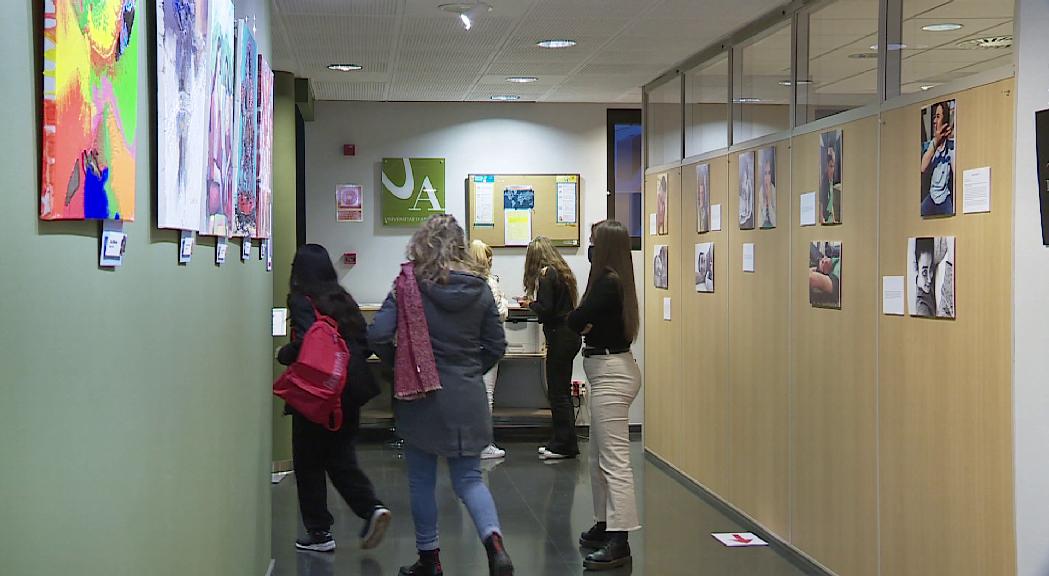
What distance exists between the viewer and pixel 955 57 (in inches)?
165

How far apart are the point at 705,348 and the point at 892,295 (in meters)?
2.72

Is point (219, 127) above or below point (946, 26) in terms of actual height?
below

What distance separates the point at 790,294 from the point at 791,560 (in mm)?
1331

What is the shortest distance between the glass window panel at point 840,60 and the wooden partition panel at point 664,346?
2.35m

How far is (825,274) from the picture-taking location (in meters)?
5.28

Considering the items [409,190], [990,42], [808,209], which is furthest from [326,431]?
[409,190]

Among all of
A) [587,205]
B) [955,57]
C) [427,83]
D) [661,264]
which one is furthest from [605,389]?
[587,205]

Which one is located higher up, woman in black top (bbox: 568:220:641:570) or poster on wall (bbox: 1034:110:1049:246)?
poster on wall (bbox: 1034:110:1049:246)

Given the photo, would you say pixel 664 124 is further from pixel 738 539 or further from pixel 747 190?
pixel 738 539

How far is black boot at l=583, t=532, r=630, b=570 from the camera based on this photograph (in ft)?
17.9

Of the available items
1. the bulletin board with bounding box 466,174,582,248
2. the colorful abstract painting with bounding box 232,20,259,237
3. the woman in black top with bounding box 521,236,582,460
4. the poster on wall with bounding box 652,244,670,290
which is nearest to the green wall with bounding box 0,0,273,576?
the colorful abstract painting with bounding box 232,20,259,237

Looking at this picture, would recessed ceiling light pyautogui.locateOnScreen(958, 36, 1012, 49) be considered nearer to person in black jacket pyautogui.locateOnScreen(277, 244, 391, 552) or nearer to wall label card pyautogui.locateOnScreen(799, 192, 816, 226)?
wall label card pyautogui.locateOnScreen(799, 192, 816, 226)

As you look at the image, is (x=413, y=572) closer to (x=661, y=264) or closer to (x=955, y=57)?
(x=955, y=57)

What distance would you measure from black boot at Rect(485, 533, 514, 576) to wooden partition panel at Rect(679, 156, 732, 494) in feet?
7.60
